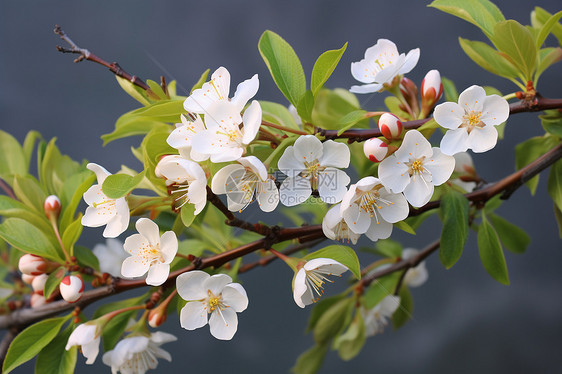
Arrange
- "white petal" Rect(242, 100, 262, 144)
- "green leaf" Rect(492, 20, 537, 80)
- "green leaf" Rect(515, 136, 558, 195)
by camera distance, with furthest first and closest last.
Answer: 1. "green leaf" Rect(515, 136, 558, 195)
2. "green leaf" Rect(492, 20, 537, 80)
3. "white petal" Rect(242, 100, 262, 144)

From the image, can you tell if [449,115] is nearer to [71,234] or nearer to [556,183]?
[556,183]

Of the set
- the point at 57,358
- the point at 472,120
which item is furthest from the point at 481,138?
the point at 57,358

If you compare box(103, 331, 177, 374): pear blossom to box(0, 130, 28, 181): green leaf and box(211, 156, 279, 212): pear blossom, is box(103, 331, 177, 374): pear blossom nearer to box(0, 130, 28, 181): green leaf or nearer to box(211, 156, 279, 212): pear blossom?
box(211, 156, 279, 212): pear blossom

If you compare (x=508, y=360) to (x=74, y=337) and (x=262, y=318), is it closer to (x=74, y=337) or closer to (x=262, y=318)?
(x=262, y=318)

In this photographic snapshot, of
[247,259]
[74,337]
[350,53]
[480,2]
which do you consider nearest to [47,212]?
[74,337]

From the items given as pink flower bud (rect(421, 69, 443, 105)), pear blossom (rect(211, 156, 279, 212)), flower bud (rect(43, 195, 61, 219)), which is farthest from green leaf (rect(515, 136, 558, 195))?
flower bud (rect(43, 195, 61, 219))

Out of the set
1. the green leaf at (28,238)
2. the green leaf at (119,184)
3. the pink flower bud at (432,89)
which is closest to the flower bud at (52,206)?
the green leaf at (28,238)

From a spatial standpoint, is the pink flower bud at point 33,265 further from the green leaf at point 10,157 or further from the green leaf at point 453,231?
the green leaf at point 453,231
